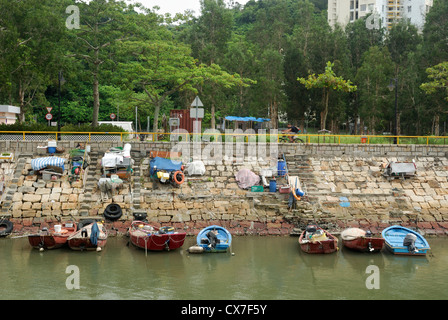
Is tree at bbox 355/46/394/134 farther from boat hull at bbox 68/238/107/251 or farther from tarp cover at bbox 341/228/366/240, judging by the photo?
boat hull at bbox 68/238/107/251

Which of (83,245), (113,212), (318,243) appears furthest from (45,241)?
(318,243)

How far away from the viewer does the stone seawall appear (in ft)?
76.1

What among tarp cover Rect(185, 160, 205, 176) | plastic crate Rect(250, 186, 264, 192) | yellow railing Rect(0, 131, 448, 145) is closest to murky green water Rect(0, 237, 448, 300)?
plastic crate Rect(250, 186, 264, 192)

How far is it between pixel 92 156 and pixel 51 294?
515 inches

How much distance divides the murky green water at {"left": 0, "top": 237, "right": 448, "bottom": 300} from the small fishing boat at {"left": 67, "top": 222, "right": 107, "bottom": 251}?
0.31 meters

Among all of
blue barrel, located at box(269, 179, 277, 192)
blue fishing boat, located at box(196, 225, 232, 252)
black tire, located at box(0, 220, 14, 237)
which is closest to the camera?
blue fishing boat, located at box(196, 225, 232, 252)

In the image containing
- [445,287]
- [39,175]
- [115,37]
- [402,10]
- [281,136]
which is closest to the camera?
[445,287]

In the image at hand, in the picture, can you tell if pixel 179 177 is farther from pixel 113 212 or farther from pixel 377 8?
pixel 377 8

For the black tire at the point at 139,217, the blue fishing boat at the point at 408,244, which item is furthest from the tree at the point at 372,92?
the black tire at the point at 139,217

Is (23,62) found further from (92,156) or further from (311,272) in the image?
(311,272)

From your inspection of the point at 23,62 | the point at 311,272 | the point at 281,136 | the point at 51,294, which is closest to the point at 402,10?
the point at 281,136

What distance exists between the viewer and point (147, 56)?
3288cm

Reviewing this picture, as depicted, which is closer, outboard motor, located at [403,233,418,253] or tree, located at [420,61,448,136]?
outboard motor, located at [403,233,418,253]

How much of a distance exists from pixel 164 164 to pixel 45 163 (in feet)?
20.1
